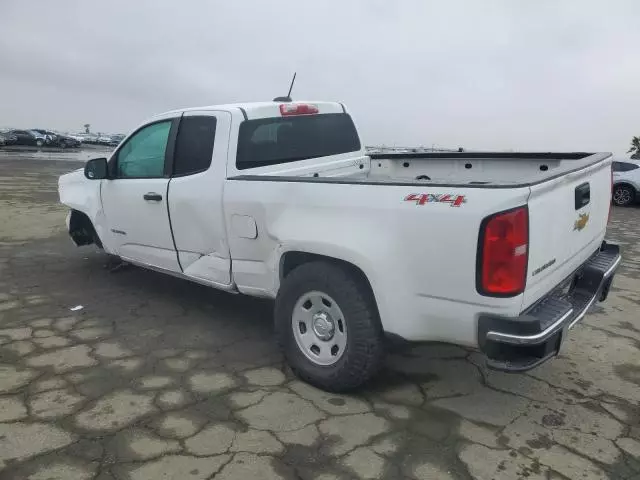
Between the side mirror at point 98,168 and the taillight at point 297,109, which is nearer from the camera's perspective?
the taillight at point 297,109

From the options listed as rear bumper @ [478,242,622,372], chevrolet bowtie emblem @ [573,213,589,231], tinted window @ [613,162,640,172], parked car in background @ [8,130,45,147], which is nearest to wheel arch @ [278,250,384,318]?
rear bumper @ [478,242,622,372]

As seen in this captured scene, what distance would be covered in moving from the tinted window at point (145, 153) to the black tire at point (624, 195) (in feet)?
44.7

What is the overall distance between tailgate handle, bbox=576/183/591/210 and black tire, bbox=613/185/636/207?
42.2 ft

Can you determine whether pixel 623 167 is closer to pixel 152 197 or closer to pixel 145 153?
pixel 145 153

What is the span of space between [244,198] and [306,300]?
82cm

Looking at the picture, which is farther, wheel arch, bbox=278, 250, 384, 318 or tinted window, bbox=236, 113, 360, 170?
tinted window, bbox=236, 113, 360, 170

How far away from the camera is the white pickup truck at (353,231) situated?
2561mm

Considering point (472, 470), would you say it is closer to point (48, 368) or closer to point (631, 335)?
point (631, 335)

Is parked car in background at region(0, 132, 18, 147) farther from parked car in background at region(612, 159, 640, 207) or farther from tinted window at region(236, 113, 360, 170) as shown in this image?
tinted window at region(236, 113, 360, 170)

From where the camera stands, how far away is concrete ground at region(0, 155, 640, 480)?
2576mm

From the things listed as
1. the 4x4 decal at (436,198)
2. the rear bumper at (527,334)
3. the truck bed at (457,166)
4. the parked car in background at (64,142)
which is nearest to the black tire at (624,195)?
the truck bed at (457,166)

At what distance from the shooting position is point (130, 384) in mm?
3359

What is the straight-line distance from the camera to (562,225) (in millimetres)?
2873

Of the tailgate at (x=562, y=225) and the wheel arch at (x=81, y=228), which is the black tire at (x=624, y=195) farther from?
the wheel arch at (x=81, y=228)
